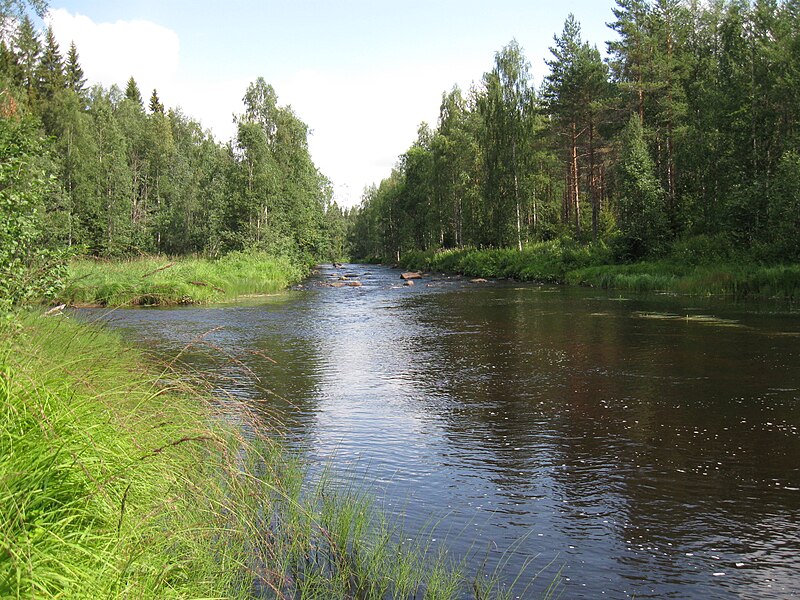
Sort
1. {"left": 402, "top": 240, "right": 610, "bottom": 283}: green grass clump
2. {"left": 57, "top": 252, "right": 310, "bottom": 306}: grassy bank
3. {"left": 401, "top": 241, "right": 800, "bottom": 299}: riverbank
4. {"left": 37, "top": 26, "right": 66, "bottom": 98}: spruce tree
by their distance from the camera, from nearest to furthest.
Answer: {"left": 401, "top": 241, "right": 800, "bottom": 299}: riverbank, {"left": 57, "top": 252, "right": 310, "bottom": 306}: grassy bank, {"left": 402, "top": 240, "right": 610, "bottom": 283}: green grass clump, {"left": 37, "top": 26, "right": 66, "bottom": 98}: spruce tree

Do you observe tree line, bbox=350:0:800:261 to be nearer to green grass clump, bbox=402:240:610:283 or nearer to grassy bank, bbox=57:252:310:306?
green grass clump, bbox=402:240:610:283

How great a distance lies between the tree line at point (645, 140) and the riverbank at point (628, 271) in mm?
1473

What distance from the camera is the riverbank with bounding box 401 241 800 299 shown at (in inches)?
1040

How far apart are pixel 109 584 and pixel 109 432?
49.0 inches

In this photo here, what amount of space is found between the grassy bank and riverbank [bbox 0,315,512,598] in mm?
17595

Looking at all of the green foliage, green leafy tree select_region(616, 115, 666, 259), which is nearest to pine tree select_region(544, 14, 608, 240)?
green leafy tree select_region(616, 115, 666, 259)

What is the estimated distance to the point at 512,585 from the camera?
507 centimetres

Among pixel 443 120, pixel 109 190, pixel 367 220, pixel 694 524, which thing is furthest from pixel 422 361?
pixel 367 220

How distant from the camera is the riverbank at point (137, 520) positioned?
10.5 ft

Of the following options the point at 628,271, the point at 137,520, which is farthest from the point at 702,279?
the point at 137,520

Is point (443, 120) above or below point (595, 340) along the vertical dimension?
above

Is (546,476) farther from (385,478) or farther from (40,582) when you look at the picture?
(40,582)

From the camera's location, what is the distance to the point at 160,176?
2707 inches

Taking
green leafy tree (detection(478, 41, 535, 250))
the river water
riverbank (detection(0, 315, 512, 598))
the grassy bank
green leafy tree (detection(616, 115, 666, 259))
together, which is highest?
green leafy tree (detection(478, 41, 535, 250))
